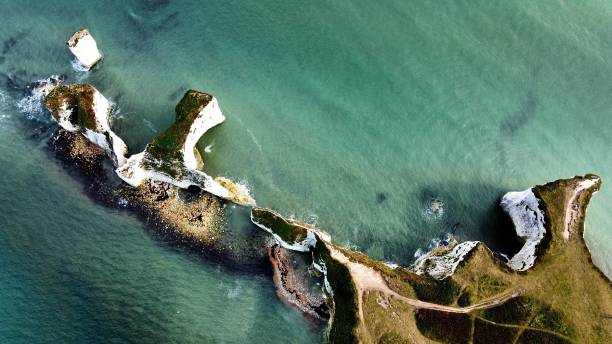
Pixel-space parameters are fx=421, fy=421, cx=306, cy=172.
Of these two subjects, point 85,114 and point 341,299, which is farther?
point 85,114

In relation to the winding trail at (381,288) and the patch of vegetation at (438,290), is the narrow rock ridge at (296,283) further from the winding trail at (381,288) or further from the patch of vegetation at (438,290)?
the patch of vegetation at (438,290)

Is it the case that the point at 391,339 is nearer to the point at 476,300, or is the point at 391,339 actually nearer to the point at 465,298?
the point at 465,298

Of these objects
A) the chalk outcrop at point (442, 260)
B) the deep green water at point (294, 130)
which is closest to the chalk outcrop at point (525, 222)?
the deep green water at point (294, 130)

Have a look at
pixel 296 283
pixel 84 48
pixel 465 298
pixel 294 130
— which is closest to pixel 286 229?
pixel 296 283

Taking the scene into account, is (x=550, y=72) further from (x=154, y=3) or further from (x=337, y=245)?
(x=154, y=3)

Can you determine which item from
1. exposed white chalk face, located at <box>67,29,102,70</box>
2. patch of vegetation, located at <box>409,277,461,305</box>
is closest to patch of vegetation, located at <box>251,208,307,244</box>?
patch of vegetation, located at <box>409,277,461,305</box>

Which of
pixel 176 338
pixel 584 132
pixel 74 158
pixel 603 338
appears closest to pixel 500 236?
pixel 603 338
